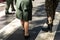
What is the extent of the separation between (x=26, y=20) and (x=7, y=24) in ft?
6.83

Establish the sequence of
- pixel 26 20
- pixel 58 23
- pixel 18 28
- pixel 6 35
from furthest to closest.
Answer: pixel 58 23 → pixel 18 28 → pixel 6 35 → pixel 26 20

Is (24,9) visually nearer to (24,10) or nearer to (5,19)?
(24,10)

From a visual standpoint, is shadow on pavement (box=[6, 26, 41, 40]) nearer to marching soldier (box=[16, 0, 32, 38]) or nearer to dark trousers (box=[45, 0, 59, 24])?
marching soldier (box=[16, 0, 32, 38])

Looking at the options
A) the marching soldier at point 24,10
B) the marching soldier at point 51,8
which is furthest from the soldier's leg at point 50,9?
the marching soldier at point 24,10

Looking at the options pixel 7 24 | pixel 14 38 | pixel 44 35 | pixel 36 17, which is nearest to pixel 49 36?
pixel 44 35

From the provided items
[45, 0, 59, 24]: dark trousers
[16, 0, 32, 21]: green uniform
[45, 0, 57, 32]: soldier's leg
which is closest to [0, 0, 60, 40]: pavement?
[45, 0, 57, 32]: soldier's leg

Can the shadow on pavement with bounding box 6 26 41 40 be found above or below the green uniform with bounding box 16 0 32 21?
below

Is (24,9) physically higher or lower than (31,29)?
higher

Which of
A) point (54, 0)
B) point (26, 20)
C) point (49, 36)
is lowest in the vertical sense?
point (49, 36)

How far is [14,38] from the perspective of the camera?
7.08 metres

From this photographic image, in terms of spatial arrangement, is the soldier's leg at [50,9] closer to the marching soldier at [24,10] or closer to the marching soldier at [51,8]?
the marching soldier at [51,8]

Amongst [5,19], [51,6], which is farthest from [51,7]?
[5,19]

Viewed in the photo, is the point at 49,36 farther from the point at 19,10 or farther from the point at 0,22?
the point at 0,22

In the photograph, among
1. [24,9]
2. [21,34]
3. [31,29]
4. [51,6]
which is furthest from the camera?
[31,29]
